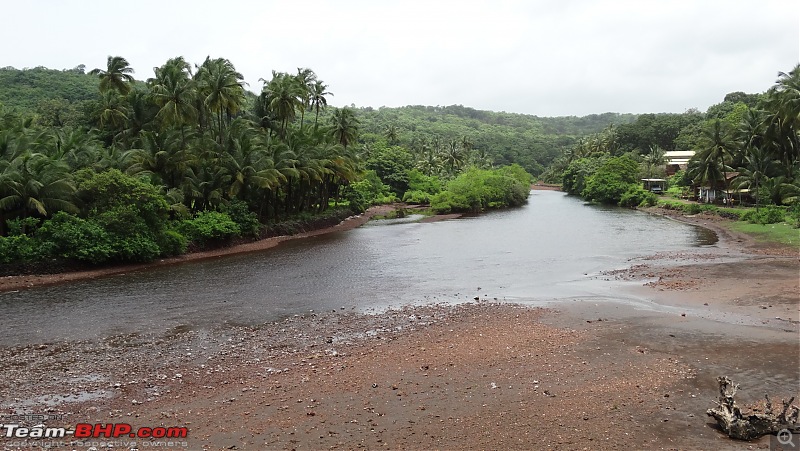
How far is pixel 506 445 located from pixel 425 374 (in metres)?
4.26

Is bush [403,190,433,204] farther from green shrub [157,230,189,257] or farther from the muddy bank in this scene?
green shrub [157,230,189,257]

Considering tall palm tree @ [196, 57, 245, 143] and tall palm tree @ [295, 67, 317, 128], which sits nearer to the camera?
tall palm tree @ [196, 57, 245, 143]

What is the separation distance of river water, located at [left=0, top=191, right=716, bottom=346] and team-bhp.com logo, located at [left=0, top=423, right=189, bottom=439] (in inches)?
342

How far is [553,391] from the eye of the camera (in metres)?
13.2

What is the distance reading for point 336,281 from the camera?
30531 millimetres

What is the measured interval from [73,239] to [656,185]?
91.8 metres

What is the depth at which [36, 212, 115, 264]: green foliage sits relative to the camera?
110ft

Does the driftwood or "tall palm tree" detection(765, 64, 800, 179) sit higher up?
"tall palm tree" detection(765, 64, 800, 179)

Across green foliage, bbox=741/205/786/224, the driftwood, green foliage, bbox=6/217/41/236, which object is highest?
green foliage, bbox=6/217/41/236

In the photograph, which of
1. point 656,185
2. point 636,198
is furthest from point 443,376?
point 656,185

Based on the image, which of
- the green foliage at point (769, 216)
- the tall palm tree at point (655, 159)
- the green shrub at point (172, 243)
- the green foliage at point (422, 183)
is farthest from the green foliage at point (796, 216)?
the tall palm tree at point (655, 159)

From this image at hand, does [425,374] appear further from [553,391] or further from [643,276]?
[643,276]

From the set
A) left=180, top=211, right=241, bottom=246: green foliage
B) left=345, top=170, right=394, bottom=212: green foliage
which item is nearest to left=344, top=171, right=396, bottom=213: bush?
left=345, top=170, right=394, bottom=212: green foliage

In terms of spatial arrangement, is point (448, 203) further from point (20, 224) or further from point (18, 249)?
point (18, 249)
